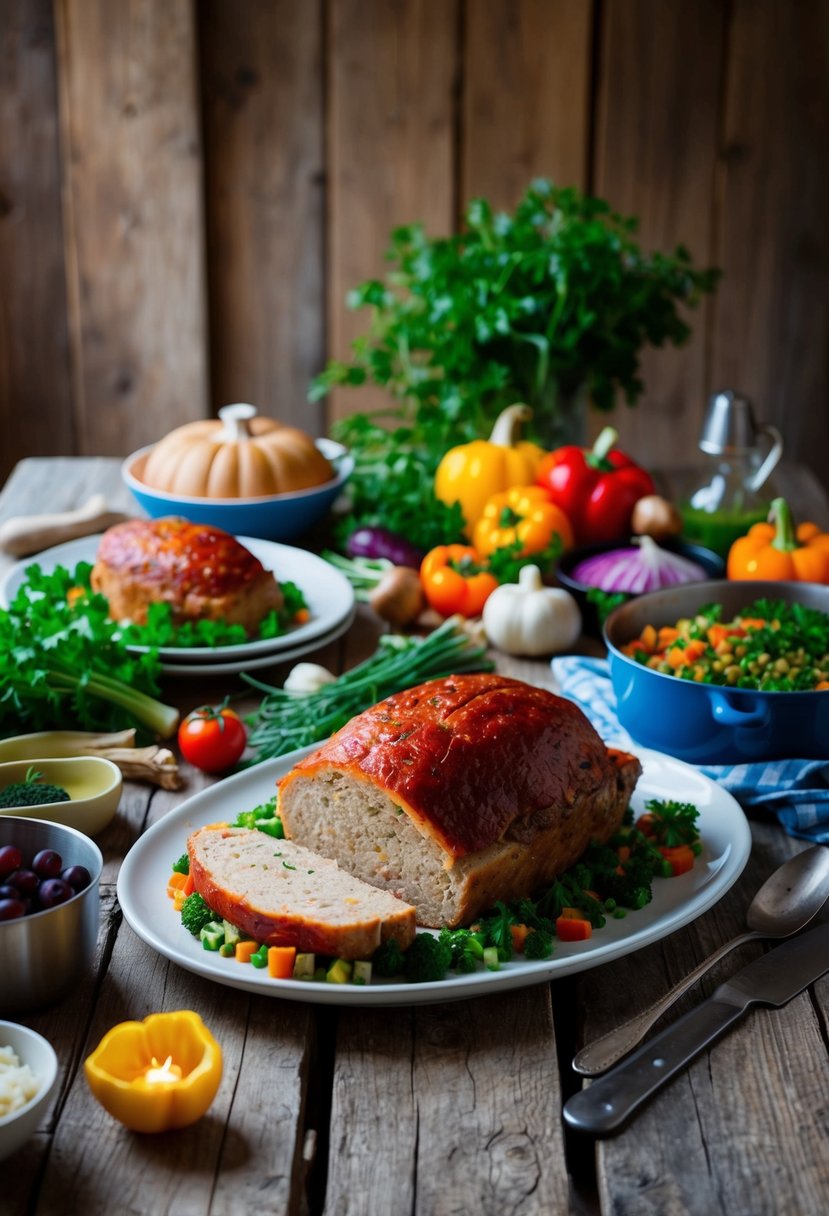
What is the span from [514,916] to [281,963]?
0.31m

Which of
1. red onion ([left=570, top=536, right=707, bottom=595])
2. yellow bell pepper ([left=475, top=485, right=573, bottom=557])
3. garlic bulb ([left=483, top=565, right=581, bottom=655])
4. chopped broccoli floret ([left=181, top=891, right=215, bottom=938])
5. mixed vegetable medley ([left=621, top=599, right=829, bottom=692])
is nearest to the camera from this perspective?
chopped broccoli floret ([left=181, top=891, right=215, bottom=938])

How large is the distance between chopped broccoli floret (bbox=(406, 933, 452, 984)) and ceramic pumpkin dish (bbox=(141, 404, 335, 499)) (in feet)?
5.64

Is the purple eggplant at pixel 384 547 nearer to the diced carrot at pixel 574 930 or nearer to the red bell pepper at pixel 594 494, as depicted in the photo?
the red bell pepper at pixel 594 494

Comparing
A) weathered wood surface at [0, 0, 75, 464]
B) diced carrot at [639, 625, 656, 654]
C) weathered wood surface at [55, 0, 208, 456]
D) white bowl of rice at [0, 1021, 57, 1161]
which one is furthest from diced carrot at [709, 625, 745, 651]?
weathered wood surface at [0, 0, 75, 464]

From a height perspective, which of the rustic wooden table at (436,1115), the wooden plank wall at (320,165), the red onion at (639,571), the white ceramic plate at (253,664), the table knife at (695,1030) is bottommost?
the rustic wooden table at (436,1115)

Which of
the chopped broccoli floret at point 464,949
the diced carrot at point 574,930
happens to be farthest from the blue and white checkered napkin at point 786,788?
the chopped broccoli floret at point 464,949

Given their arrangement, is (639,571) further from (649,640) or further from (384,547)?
(384,547)

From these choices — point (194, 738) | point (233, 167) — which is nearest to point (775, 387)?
point (233, 167)

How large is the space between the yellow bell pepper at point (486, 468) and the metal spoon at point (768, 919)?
1.51 metres

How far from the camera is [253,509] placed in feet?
9.98

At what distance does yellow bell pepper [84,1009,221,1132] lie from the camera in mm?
1306

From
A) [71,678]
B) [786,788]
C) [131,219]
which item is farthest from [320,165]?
[786,788]

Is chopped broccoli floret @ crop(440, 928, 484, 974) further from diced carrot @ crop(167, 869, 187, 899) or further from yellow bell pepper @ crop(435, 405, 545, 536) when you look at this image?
yellow bell pepper @ crop(435, 405, 545, 536)

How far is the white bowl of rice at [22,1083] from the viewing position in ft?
4.06
